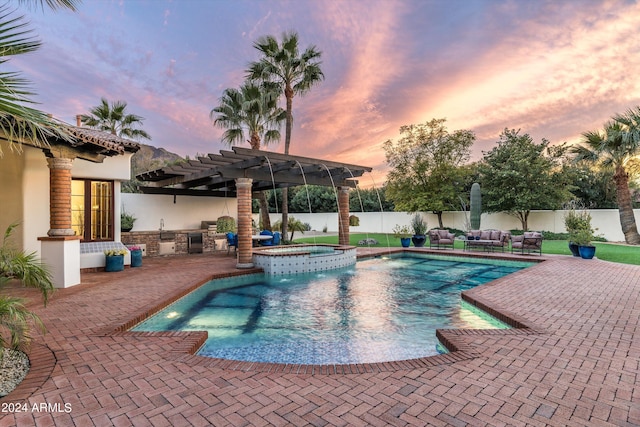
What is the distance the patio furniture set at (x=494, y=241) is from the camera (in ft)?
38.6

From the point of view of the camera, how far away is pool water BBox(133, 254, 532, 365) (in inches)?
168

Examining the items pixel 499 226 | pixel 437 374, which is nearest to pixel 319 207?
pixel 499 226

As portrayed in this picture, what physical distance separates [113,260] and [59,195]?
9.42 ft

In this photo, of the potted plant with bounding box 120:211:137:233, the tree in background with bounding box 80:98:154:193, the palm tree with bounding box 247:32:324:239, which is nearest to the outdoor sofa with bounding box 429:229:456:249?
the palm tree with bounding box 247:32:324:239

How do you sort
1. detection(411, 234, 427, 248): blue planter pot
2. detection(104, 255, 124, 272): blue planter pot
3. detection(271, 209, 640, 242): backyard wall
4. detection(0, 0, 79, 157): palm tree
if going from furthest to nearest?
detection(271, 209, 640, 242): backyard wall
detection(411, 234, 427, 248): blue planter pot
detection(104, 255, 124, 272): blue planter pot
detection(0, 0, 79, 157): palm tree

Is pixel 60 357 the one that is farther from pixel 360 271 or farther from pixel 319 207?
pixel 319 207

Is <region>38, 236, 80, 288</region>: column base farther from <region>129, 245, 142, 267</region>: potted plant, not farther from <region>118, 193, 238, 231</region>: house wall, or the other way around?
<region>118, 193, 238, 231</region>: house wall

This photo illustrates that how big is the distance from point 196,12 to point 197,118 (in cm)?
627

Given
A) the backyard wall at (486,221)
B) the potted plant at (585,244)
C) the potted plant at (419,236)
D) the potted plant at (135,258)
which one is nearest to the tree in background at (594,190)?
the backyard wall at (486,221)

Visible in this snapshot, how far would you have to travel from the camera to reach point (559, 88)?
12.2 m

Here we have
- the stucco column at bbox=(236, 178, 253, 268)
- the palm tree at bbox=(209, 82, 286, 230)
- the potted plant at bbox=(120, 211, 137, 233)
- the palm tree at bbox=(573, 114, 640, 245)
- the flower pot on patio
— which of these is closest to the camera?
the stucco column at bbox=(236, 178, 253, 268)

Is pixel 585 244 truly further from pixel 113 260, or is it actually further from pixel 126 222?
pixel 126 222

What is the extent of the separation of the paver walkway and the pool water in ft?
2.46

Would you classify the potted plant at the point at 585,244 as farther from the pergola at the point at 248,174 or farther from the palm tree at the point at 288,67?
the palm tree at the point at 288,67
